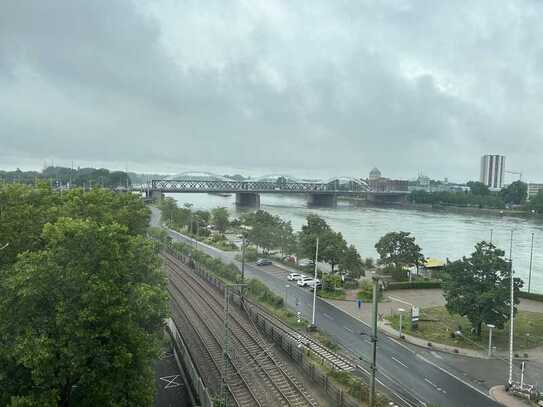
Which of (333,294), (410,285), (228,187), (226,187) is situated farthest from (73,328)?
(228,187)

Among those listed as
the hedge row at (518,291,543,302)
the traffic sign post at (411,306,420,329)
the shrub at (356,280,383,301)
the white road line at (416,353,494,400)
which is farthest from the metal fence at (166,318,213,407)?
the hedge row at (518,291,543,302)

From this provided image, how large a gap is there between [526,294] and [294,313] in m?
14.9

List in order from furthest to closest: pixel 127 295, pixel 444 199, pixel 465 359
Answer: pixel 444 199 → pixel 465 359 → pixel 127 295

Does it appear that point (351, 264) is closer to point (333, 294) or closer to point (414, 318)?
point (333, 294)

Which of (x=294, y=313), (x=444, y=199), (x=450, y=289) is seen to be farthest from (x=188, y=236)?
(x=444, y=199)

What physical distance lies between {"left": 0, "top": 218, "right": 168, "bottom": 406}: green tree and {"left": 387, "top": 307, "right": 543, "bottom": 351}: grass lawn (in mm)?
13871

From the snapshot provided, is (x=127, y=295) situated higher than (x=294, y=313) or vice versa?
(x=127, y=295)

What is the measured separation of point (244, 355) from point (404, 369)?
5.45 m

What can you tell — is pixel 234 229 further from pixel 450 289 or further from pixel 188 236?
pixel 450 289

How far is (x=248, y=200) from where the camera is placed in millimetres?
109250

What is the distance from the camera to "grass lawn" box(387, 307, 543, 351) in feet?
60.1

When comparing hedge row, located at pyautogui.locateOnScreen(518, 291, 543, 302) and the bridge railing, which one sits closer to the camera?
hedge row, located at pyautogui.locateOnScreen(518, 291, 543, 302)

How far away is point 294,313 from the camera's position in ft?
70.7

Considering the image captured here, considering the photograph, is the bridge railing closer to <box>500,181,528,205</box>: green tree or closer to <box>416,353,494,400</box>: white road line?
<box>500,181,528,205</box>: green tree
